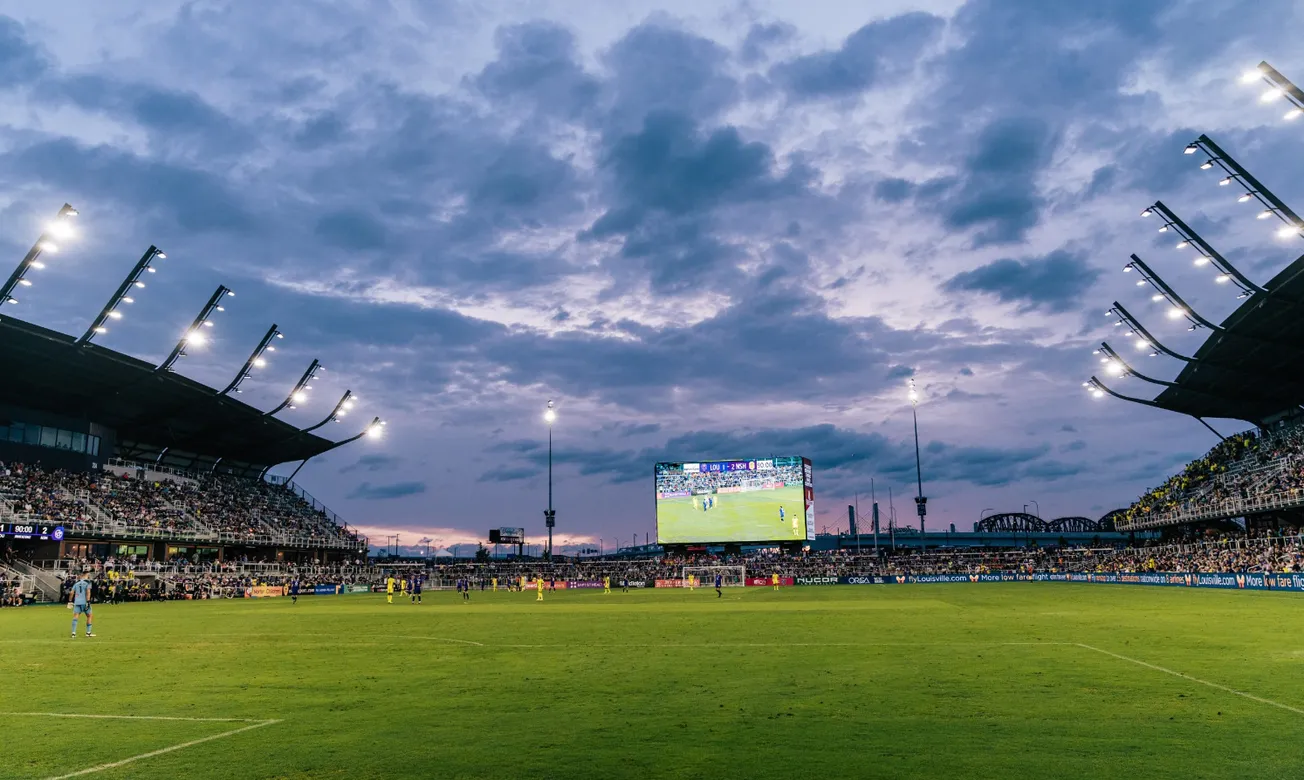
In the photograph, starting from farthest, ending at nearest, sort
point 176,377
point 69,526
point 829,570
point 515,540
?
1. point 515,540
2. point 829,570
3. point 176,377
4. point 69,526

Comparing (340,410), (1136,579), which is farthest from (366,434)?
(1136,579)

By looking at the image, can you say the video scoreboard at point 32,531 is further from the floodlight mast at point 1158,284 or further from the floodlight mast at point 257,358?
the floodlight mast at point 1158,284

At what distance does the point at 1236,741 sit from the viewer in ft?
30.1

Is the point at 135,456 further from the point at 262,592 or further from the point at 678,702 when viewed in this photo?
the point at 678,702

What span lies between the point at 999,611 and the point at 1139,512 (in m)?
62.4

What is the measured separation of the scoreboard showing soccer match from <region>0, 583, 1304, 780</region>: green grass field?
2240 inches

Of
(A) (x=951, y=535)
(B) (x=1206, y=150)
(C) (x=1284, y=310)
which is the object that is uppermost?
(B) (x=1206, y=150)

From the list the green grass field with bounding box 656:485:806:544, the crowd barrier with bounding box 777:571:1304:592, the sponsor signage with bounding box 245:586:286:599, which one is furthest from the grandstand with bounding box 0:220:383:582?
the crowd barrier with bounding box 777:571:1304:592

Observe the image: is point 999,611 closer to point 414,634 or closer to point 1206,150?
point 414,634

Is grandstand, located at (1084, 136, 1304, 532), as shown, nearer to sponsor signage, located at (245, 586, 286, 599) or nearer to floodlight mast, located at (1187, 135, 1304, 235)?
floodlight mast, located at (1187, 135, 1304, 235)

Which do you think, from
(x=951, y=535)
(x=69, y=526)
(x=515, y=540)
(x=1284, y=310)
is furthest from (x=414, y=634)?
(x=951, y=535)

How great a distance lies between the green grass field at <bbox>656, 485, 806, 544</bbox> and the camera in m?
81.7

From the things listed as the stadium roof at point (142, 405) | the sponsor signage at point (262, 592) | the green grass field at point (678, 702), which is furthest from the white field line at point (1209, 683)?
the sponsor signage at point (262, 592)

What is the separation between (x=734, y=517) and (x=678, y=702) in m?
71.3
